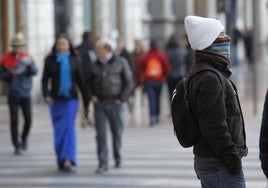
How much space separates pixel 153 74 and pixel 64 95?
662 centimetres

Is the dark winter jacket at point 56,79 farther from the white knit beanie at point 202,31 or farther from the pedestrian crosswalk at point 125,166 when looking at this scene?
the white knit beanie at point 202,31

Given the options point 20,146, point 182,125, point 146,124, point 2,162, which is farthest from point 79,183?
point 146,124

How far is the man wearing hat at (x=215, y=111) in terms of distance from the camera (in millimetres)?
5637

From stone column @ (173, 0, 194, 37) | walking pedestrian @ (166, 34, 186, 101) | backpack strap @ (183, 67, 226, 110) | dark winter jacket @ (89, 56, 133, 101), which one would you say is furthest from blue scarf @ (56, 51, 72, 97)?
stone column @ (173, 0, 194, 37)

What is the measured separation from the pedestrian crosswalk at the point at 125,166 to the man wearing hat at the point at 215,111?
4.50 meters

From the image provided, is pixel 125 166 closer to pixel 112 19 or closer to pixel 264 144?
pixel 264 144

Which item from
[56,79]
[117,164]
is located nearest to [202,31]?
[56,79]

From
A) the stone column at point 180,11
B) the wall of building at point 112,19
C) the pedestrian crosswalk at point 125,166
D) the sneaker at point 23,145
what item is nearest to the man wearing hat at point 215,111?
the pedestrian crosswalk at point 125,166

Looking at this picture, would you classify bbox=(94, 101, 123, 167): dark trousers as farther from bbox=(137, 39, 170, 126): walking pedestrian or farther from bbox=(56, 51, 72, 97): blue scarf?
bbox=(137, 39, 170, 126): walking pedestrian

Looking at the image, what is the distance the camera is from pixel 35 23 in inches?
970

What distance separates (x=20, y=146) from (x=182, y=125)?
861 centimetres

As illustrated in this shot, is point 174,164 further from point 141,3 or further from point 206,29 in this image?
point 141,3

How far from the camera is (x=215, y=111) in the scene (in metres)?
5.63

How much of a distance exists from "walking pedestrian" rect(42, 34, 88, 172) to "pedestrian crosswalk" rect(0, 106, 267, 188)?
0.93 feet
